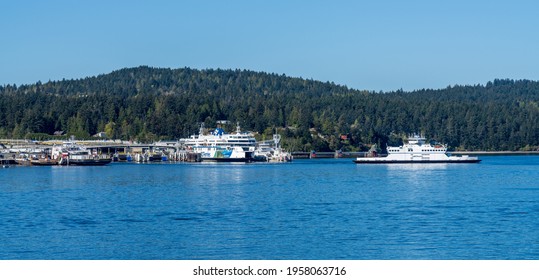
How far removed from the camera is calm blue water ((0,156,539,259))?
33094 mm

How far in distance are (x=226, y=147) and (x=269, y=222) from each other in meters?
96.4

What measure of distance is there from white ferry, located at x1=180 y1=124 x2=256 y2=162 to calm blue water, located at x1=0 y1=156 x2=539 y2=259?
218 ft

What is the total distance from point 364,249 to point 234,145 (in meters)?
105

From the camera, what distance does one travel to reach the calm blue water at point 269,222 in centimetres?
3309

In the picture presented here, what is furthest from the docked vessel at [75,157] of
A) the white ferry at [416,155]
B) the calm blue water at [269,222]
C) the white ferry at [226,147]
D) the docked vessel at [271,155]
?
the calm blue water at [269,222]

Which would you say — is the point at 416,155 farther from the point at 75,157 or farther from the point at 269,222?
the point at 269,222

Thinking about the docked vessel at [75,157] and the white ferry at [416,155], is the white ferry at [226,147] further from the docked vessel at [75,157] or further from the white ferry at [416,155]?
the white ferry at [416,155]

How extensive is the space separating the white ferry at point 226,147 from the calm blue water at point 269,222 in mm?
66570

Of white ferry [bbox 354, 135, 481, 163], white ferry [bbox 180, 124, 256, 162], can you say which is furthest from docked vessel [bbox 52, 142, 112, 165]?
white ferry [bbox 354, 135, 481, 163]

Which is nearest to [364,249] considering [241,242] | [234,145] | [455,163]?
[241,242]

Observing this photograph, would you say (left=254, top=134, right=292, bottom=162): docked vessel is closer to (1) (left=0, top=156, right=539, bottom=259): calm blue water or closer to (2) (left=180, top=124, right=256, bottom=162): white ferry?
(2) (left=180, top=124, right=256, bottom=162): white ferry

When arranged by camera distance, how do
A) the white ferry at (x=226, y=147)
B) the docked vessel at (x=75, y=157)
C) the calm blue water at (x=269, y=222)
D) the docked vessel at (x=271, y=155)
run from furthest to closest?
1. the docked vessel at (x=271, y=155)
2. the white ferry at (x=226, y=147)
3. the docked vessel at (x=75, y=157)
4. the calm blue water at (x=269, y=222)

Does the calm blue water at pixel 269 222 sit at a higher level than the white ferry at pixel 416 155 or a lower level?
lower

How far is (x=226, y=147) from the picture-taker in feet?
451
